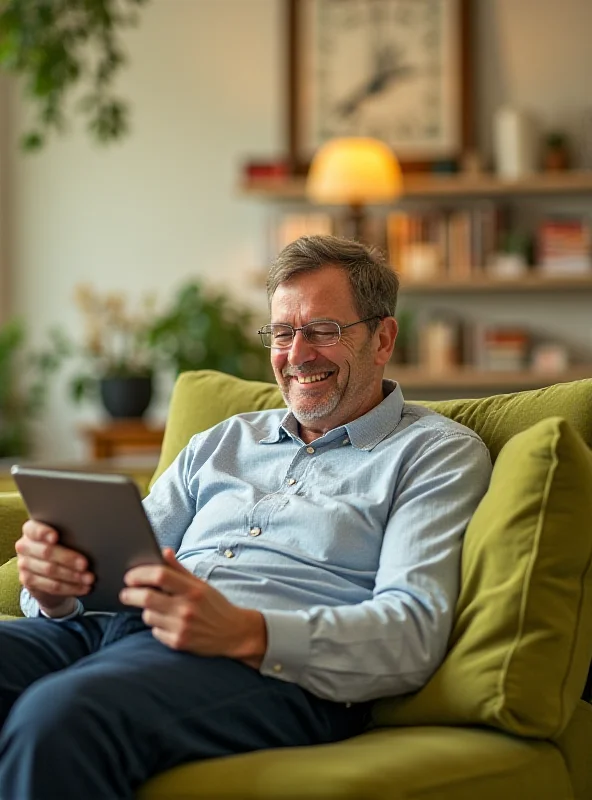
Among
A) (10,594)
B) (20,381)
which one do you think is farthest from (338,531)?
(20,381)

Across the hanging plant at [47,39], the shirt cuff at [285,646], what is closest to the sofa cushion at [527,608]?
the shirt cuff at [285,646]

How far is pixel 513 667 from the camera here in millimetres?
1582

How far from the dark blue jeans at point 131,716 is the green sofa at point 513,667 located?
0.15 ft

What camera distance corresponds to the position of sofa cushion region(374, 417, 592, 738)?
5.21ft

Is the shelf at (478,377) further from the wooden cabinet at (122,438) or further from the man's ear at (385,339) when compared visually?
the man's ear at (385,339)

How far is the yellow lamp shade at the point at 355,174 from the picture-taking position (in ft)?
15.4

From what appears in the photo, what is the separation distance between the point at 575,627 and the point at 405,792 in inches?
13.7

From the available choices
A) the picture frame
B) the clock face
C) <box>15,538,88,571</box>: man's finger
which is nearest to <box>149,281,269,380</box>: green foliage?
the picture frame

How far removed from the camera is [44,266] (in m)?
5.50

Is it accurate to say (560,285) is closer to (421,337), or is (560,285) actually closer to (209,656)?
(421,337)

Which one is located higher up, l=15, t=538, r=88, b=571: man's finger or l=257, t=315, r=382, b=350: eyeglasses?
l=257, t=315, r=382, b=350: eyeglasses

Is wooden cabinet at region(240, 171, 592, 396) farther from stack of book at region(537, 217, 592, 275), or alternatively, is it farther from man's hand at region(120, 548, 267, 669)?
man's hand at region(120, 548, 267, 669)

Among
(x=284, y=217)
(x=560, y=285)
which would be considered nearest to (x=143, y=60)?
Answer: (x=284, y=217)

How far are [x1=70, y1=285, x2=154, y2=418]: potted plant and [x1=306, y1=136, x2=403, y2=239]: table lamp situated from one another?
0.85 meters
